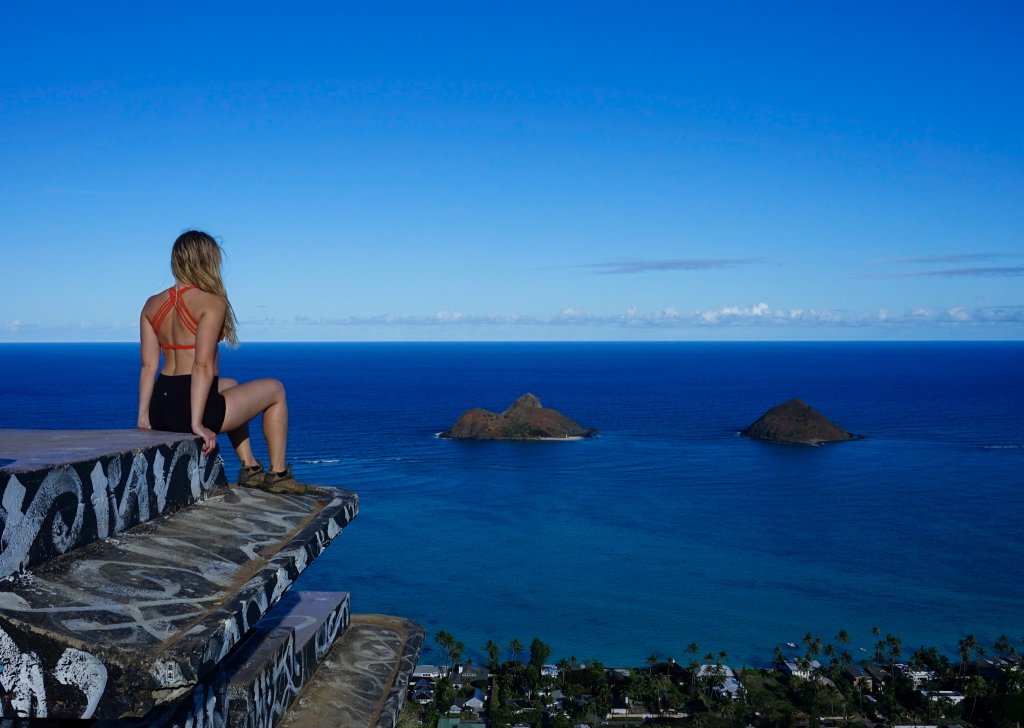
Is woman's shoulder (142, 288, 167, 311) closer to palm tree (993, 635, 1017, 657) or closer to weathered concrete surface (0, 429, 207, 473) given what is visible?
weathered concrete surface (0, 429, 207, 473)

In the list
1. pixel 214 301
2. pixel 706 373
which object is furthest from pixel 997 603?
pixel 706 373

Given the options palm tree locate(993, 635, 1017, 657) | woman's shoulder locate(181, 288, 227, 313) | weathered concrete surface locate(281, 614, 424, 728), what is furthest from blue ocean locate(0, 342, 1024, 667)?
woman's shoulder locate(181, 288, 227, 313)

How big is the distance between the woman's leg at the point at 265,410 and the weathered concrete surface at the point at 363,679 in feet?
5.13

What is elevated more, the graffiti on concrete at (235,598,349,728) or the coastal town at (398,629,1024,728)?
the graffiti on concrete at (235,598,349,728)

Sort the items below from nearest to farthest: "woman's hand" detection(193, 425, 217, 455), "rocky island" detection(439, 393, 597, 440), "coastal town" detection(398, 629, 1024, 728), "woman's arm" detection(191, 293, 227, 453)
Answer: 1. "woman's hand" detection(193, 425, 217, 455)
2. "woman's arm" detection(191, 293, 227, 453)
3. "coastal town" detection(398, 629, 1024, 728)
4. "rocky island" detection(439, 393, 597, 440)

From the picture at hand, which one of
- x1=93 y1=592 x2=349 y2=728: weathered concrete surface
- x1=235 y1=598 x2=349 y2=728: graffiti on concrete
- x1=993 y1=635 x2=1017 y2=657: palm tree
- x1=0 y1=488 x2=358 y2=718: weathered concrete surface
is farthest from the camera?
x1=993 y1=635 x2=1017 y2=657: palm tree

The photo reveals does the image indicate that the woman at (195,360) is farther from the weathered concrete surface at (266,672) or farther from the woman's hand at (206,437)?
the weathered concrete surface at (266,672)

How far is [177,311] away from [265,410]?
95 centimetres

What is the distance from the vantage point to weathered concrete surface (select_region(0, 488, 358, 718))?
108 inches

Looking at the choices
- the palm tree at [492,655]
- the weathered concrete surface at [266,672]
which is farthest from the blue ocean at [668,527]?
the weathered concrete surface at [266,672]

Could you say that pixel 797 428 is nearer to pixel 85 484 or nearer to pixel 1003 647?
pixel 1003 647

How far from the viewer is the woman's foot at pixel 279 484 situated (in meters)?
5.51

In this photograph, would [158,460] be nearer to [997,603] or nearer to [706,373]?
[997,603]

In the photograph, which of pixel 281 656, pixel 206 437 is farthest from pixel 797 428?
pixel 206 437
